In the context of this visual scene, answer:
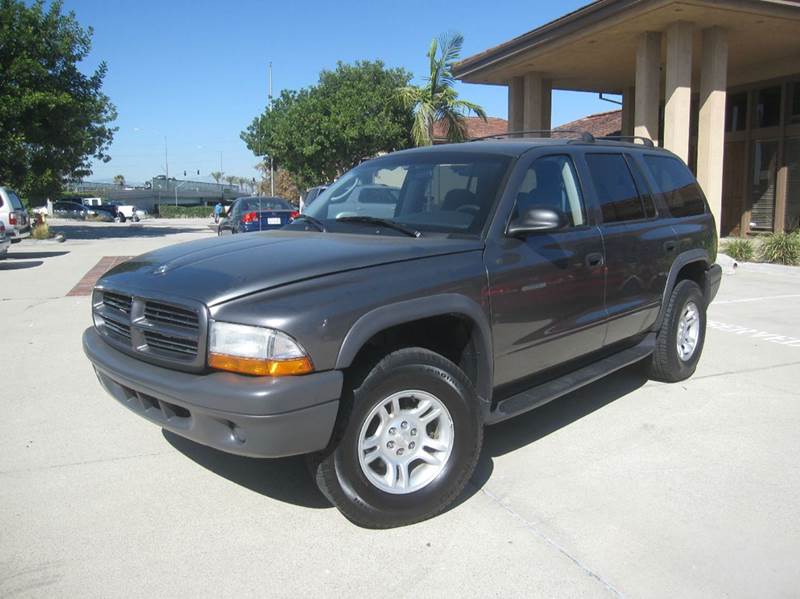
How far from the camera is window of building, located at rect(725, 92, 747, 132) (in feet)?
65.4

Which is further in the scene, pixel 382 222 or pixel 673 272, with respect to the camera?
pixel 673 272

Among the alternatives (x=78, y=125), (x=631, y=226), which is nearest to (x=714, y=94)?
(x=631, y=226)

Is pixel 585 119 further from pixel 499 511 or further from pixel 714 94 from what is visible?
pixel 499 511

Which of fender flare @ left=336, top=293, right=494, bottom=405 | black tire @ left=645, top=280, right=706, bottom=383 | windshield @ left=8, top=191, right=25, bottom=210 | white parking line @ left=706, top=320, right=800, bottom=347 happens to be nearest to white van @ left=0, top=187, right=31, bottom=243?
windshield @ left=8, top=191, right=25, bottom=210

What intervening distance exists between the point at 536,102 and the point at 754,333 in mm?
13245

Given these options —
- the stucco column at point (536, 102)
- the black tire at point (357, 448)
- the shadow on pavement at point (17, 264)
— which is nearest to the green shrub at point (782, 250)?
the stucco column at point (536, 102)

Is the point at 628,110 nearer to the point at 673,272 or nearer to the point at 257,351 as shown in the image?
the point at 673,272

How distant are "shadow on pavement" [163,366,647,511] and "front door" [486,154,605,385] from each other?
23.6 inches

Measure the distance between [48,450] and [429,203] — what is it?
9.40ft

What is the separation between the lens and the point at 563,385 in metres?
4.13

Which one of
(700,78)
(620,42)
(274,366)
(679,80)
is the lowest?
(274,366)

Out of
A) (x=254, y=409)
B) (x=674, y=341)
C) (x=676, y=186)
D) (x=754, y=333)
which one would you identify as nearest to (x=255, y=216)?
(x=754, y=333)

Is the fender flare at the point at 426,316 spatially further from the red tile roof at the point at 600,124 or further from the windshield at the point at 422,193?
the red tile roof at the point at 600,124

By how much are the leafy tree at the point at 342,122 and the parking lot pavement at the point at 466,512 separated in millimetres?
24669
